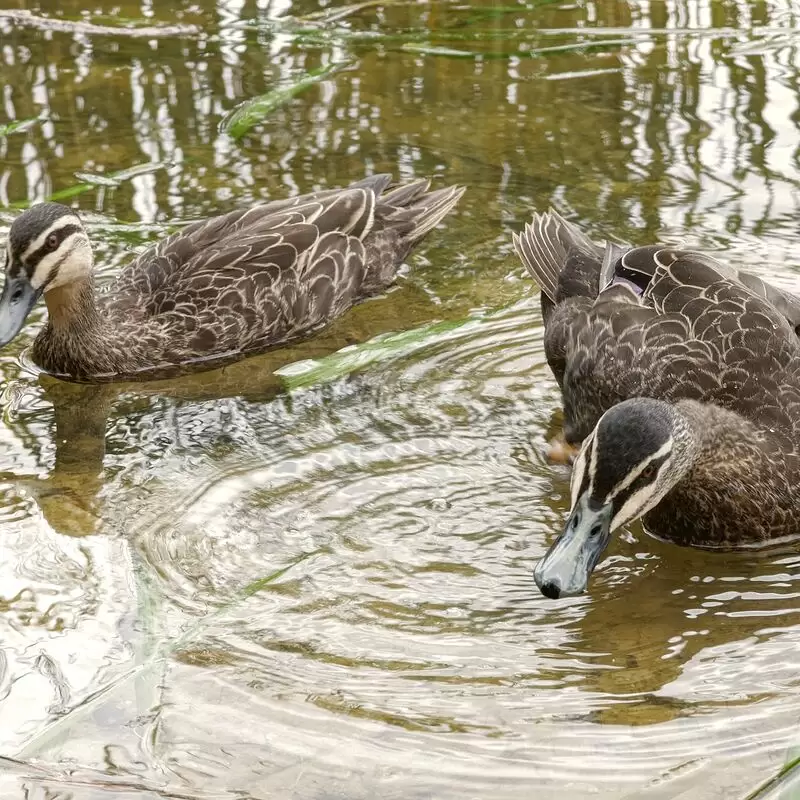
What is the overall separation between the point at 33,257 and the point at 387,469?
7.12 feet

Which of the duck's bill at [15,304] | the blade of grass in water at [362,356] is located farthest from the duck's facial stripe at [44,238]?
the blade of grass in water at [362,356]

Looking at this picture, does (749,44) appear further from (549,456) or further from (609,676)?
(609,676)

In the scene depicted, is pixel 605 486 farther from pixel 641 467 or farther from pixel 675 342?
pixel 675 342

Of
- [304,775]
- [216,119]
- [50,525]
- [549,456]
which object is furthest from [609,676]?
[216,119]

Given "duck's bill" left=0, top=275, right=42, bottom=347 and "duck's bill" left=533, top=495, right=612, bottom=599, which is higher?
"duck's bill" left=0, top=275, right=42, bottom=347

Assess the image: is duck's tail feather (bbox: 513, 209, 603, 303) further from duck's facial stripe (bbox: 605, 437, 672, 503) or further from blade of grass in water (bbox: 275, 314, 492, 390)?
duck's facial stripe (bbox: 605, 437, 672, 503)

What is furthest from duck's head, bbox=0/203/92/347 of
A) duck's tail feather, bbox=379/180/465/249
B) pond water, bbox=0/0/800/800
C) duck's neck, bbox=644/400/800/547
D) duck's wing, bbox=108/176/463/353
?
duck's neck, bbox=644/400/800/547

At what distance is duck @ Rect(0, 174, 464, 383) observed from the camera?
6715 millimetres

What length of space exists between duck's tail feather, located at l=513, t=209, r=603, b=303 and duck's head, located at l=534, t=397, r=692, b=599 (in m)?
1.75

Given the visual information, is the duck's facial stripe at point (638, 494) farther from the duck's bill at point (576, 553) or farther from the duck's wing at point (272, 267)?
the duck's wing at point (272, 267)

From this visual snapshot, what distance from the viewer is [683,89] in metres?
9.16

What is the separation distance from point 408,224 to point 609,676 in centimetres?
399

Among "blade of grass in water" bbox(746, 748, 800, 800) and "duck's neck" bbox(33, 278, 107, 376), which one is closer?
"blade of grass in water" bbox(746, 748, 800, 800)

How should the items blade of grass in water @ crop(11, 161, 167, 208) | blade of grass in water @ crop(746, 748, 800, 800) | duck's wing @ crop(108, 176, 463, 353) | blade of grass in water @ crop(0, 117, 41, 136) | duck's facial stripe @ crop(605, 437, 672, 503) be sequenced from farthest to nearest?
blade of grass in water @ crop(0, 117, 41, 136), blade of grass in water @ crop(11, 161, 167, 208), duck's wing @ crop(108, 176, 463, 353), duck's facial stripe @ crop(605, 437, 672, 503), blade of grass in water @ crop(746, 748, 800, 800)
